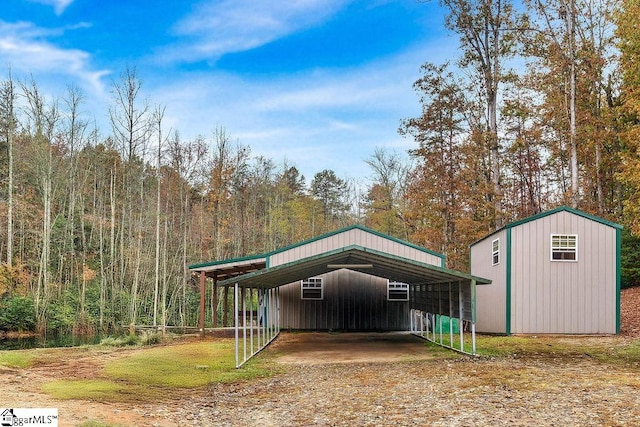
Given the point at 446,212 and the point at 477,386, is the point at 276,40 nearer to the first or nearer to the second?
the point at 446,212

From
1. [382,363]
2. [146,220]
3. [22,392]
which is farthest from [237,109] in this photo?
[22,392]

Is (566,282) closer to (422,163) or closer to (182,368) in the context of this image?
(182,368)

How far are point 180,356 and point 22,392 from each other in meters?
4.89

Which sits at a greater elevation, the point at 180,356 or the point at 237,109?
the point at 237,109

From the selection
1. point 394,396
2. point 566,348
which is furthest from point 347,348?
point 394,396

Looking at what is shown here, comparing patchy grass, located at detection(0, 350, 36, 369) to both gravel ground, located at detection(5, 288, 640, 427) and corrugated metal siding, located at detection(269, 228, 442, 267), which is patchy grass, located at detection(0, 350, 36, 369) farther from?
corrugated metal siding, located at detection(269, 228, 442, 267)

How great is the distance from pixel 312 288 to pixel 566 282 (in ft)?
26.6

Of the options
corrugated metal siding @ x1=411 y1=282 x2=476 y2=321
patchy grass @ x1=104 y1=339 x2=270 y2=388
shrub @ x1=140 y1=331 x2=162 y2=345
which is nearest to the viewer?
patchy grass @ x1=104 y1=339 x2=270 y2=388

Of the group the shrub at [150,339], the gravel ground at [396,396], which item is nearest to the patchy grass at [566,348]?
the gravel ground at [396,396]

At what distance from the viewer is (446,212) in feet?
75.4

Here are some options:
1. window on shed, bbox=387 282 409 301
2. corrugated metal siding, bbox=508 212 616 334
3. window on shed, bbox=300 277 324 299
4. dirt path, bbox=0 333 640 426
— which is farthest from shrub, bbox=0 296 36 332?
corrugated metal siding, bbox=508 212 616 334

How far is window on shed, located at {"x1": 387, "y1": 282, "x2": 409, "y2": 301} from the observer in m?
18.9

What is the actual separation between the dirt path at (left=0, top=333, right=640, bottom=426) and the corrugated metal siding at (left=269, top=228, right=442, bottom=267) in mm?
5664

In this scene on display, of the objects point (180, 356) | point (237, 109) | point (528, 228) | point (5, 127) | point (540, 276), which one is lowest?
point (180, 356)
